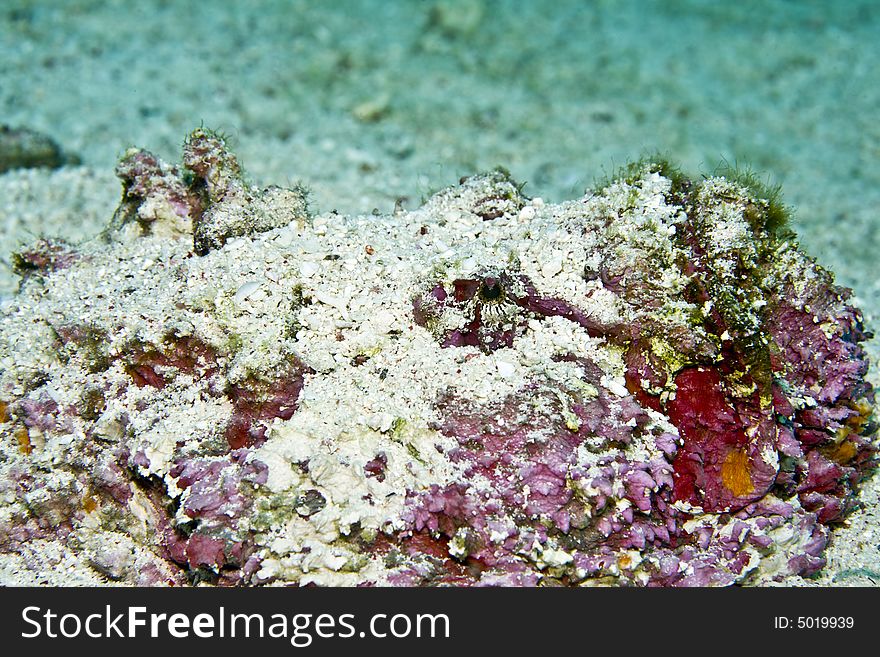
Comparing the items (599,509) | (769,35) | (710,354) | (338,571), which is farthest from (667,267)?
(769,35)

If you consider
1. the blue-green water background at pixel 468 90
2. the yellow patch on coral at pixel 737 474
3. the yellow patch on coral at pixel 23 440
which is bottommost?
the yellow patch on coral at pixel 737 474

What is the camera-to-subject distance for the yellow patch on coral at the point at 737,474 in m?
2.62

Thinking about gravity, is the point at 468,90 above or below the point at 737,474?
above

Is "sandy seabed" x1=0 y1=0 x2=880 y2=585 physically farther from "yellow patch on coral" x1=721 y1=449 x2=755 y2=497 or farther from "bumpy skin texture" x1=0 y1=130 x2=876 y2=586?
"yellow patch on coral" x1=721 y1=449 x2=755 y2=497

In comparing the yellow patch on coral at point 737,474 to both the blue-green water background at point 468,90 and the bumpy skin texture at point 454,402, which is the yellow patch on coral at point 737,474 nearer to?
the bumpy skin texture at point 454,402

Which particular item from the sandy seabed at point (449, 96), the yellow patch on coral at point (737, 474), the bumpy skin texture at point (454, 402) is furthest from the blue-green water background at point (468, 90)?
the yellow patch on coral at point (737, 474)

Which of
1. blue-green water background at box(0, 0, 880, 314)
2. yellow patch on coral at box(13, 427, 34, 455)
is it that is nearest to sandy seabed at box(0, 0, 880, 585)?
blue-green water background at box(0, 0, 880, 314)

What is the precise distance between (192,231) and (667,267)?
7.73 feet

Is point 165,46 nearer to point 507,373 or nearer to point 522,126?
point 522,126

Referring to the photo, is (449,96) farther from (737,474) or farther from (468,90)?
(737,474)

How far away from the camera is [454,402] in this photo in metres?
2.46

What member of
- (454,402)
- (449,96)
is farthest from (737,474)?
(449,96)

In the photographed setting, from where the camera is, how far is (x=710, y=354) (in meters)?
2.55

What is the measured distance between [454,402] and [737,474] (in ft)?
3.89
